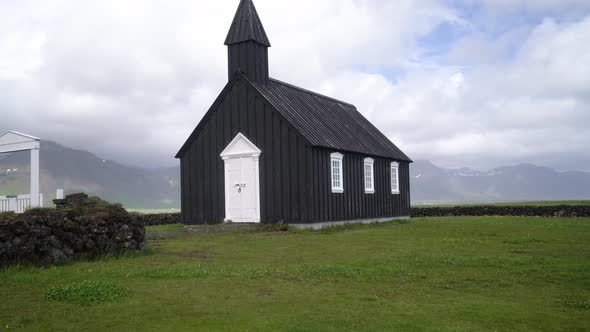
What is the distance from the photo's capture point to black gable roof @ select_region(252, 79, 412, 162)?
2491cm

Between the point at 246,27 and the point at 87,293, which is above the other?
the point at 246,27

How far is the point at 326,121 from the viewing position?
28828mm

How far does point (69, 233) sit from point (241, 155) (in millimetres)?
12570

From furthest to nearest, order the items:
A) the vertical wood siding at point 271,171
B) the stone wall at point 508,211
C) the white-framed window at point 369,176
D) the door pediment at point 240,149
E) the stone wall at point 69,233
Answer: the stone wall at point 508,211, the white-framed window at point 369,176, the door pediment at point 240,149, the vertical wood siding at point 271,171, the stone wall at point 69,233

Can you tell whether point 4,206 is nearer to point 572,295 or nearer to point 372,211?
point 372,211

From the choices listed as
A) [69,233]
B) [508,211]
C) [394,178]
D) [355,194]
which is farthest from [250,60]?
[508,211]

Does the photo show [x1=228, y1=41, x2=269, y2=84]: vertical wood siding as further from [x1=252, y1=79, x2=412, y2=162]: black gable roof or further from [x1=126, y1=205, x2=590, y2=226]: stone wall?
[x1=126, y1=205, x2=590, y2=226]: stone wall

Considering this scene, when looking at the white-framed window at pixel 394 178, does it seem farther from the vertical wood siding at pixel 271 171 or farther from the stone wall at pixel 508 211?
the stone wall at pixel 508 211

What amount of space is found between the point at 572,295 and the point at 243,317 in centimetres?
586

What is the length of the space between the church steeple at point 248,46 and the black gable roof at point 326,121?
32.1 inches

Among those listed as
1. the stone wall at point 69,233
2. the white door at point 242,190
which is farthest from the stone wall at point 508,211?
the stone wall at point 69,233

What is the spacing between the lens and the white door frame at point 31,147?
20250mm

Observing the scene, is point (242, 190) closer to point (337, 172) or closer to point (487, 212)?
point (337, 172)

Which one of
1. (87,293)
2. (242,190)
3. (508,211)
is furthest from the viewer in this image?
(508,211)
